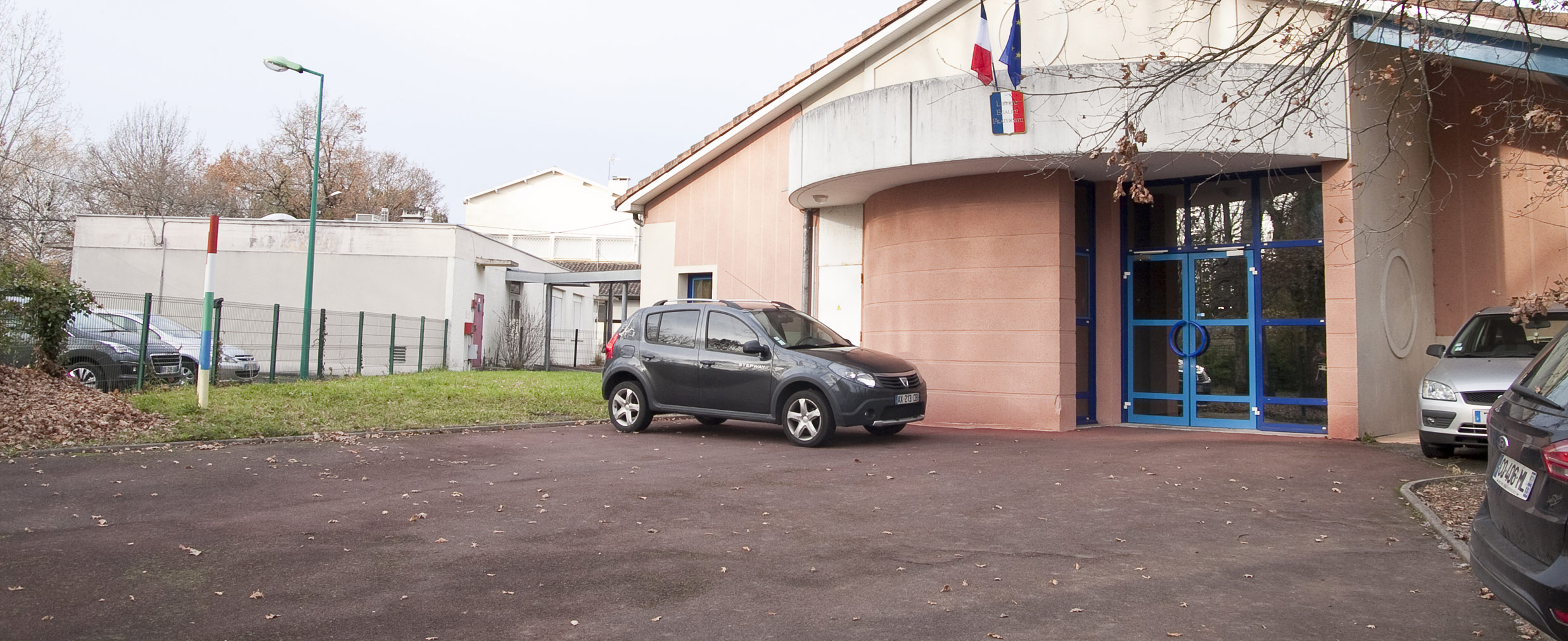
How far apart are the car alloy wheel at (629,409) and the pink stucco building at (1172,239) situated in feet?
12.3

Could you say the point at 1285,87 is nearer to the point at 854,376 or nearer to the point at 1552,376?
the point at 854,376

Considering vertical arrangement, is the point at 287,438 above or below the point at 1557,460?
below

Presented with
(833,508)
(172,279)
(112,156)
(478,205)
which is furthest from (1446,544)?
(478,205)

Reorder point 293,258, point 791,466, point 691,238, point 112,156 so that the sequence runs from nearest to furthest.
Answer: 1. point 791,466
2. point 691,238
3. point 293,258
4. point 112,156

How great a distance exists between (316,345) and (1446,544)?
20976 mm

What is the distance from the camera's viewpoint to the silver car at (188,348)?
49.3 feet

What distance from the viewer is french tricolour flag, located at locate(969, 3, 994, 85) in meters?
11.4

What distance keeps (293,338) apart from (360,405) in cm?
808

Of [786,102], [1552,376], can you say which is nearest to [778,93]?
[786,102]

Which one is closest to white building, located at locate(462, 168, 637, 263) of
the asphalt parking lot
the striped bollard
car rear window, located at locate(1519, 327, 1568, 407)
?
the striped bollard

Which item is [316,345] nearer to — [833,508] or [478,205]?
[833,508]

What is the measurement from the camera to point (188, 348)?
16562mm

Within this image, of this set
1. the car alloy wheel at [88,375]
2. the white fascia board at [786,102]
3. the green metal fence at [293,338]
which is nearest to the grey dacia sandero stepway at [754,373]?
the white fascia board at [786,102]

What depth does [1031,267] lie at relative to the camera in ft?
41.0
